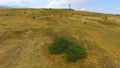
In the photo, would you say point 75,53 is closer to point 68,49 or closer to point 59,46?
point 68,49

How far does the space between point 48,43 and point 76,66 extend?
12.6 feet

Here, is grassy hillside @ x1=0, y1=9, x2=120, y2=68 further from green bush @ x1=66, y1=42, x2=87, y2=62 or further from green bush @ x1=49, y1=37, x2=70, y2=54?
green bush @ x1=49, y1=37, x2=70, y2=54

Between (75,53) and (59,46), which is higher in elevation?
(59,46)

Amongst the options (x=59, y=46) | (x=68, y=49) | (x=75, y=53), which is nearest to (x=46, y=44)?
(x=59, y=46)

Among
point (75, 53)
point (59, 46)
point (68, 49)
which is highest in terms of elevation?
point (59, 46)

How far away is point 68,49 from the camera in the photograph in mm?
24031

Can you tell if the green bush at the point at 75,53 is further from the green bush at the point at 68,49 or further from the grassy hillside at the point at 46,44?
the grassy hillside at the point at 46,44

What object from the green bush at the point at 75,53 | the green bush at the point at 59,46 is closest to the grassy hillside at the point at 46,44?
the green bush at the point at 75,53

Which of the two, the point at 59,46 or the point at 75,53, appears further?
the point at 59,46

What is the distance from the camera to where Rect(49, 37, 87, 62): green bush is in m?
23.5

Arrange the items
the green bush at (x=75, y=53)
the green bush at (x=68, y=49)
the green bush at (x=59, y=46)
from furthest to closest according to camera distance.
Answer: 1. the green bush at (x=59, y=46)
2. the green bush at (x=68, y=49)
3. the green bush at (x=75, y=53)

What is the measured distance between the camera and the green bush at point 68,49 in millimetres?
23453

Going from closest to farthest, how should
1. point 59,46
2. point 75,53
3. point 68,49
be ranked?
1. point 75,53
2. point 68,49
3. point 59,46

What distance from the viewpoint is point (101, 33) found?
96.9 ft
